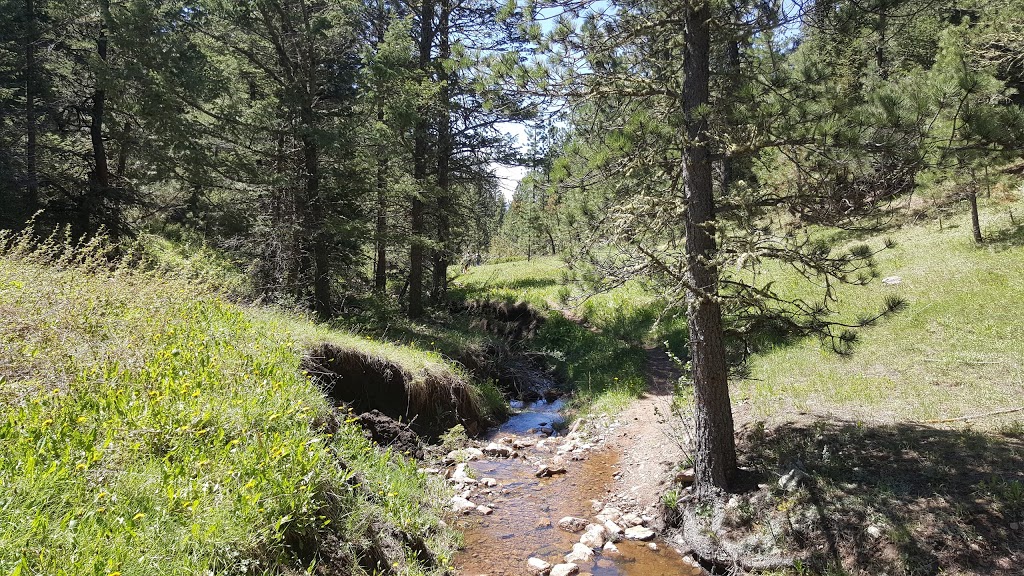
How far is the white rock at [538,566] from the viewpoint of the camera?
201 inches

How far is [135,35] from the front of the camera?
10312mm

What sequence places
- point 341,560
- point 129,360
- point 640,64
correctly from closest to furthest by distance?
point 341,560, point 129,360, point 640,64

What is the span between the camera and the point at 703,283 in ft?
18.1

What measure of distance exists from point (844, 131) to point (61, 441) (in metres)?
6.63

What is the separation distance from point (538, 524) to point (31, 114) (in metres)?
17.8

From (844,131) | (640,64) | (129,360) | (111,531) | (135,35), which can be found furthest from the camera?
(135,35)

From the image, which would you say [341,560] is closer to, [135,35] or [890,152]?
[890,152]

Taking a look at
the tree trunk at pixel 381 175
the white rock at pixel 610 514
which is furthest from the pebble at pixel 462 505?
the tree trunk at pixel 381 175

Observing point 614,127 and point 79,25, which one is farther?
point 79,25

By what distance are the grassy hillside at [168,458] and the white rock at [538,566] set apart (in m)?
0.82

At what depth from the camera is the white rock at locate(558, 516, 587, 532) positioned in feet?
19.7


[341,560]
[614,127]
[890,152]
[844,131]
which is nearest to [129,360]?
[341,560]

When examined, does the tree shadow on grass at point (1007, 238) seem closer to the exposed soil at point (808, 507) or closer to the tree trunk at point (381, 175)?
the exposed soil at point (808, 507)

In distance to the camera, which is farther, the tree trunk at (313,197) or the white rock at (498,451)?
the tree trunk at (313,197)
